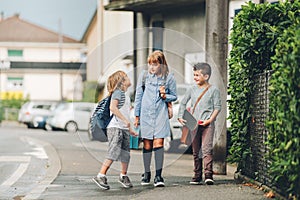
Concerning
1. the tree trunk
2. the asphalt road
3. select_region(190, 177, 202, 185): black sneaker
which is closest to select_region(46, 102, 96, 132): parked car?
the asphalt road

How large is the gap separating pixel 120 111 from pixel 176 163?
16.0 ft

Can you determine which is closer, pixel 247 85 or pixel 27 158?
pixel 247 85

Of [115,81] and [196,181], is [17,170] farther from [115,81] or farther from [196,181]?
[196,181]

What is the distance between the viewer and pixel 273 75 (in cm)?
760

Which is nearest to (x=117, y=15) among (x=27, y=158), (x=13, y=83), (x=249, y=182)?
(x=27, y=158)

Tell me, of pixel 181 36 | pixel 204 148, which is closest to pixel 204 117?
pixel 204 148

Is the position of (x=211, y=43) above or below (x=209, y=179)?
above

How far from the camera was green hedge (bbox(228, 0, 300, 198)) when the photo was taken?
22.7 ft

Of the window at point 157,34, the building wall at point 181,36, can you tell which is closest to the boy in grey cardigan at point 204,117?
the building wall at point 181,36

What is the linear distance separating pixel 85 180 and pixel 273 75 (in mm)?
4077

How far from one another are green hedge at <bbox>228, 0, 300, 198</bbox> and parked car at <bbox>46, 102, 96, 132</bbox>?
22202 mm

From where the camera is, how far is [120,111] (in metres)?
9.81

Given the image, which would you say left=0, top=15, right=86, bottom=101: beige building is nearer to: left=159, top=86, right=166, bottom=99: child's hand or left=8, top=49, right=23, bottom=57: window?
left=8, top=49, right=23, bottom=57: window

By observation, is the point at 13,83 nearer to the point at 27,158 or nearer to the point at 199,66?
the point at 27,158
